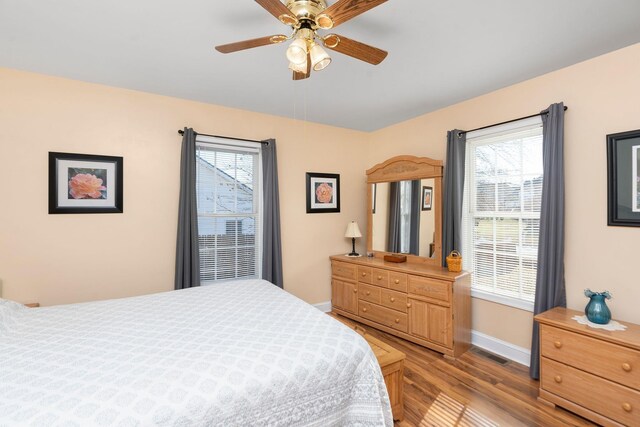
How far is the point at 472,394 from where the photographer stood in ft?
7.55

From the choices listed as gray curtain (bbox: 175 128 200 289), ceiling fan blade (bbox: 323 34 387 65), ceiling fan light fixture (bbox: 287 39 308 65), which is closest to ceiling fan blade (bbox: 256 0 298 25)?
ceiling fan light fixture (bbox: 287 39 308 65)

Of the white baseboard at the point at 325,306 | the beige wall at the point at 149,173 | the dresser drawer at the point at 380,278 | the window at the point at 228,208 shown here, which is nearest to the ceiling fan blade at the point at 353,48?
the beige wall at the point at 149,173

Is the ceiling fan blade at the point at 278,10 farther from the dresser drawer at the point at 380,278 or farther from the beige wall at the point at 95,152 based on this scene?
the dresser drawer at the point at 380,278

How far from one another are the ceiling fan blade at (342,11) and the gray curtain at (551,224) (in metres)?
2.02

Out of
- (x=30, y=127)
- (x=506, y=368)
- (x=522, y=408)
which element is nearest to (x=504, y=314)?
(x=506, y=368)

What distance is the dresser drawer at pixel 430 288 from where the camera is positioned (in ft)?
9.45

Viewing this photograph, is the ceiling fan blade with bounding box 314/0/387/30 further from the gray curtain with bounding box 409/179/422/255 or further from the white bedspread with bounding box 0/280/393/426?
the gray curtain with bounding box 409/179/422/255

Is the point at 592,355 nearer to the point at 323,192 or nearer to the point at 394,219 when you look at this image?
the point at 394,219

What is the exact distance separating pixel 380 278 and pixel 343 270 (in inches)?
25.0

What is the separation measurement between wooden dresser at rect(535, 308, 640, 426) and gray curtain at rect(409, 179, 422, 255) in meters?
1.49

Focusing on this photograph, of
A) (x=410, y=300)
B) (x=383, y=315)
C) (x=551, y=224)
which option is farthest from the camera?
(x=383, y=315)

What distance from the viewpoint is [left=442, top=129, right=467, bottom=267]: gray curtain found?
3168 millimetres

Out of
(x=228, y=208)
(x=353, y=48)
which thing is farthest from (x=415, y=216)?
(x=353, y=48)

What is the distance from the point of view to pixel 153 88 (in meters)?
2.91
